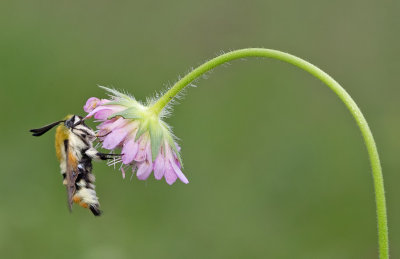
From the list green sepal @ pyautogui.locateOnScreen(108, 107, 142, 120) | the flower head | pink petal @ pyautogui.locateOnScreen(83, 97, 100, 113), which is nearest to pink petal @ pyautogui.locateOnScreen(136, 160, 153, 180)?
the flower head

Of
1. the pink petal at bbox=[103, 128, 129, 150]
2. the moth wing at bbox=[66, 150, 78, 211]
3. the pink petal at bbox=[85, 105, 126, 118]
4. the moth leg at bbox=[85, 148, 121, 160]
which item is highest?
the pink petal at bbox=[85, 105, 126, 118]

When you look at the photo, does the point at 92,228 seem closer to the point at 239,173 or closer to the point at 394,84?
the point at 239,173

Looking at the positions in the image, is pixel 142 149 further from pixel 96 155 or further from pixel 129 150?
pixel 96 155

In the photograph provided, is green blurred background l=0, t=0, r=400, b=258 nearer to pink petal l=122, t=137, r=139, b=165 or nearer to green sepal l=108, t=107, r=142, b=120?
green sepal l=108, t=107, r=142, b=120

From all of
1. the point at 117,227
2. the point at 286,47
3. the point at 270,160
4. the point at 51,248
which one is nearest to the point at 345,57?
the point at 286,47

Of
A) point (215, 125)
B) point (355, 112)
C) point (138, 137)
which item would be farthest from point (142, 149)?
point (215, 125)

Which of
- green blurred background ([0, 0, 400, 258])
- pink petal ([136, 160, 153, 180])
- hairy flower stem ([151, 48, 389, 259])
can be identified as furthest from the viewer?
green blurred background ([0, 0, 400, 258])
